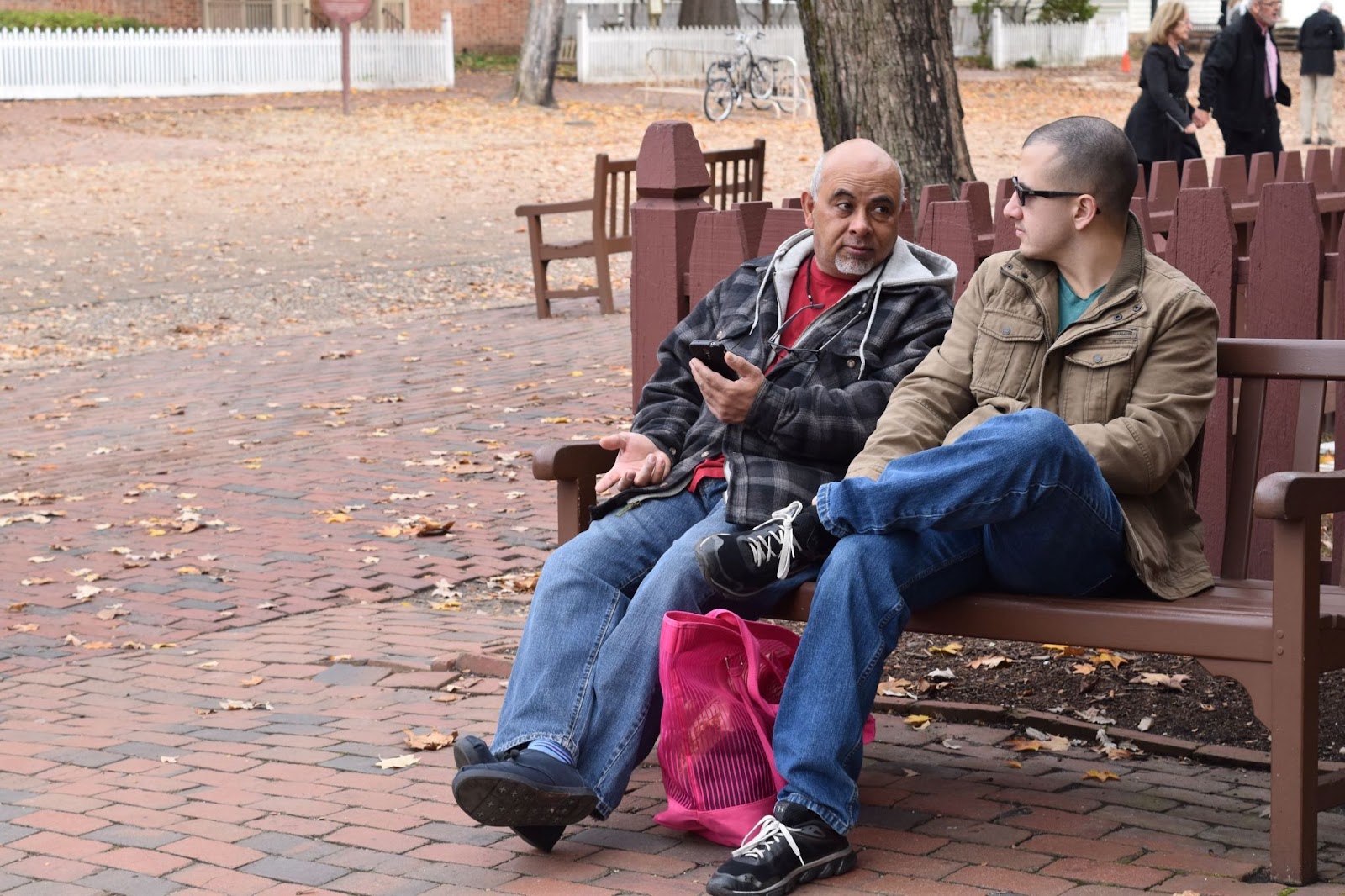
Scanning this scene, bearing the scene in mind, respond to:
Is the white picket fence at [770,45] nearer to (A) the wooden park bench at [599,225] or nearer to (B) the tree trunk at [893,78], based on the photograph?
(A) the wooden park bench at [599,225]

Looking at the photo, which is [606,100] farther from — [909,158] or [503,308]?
[909,158]

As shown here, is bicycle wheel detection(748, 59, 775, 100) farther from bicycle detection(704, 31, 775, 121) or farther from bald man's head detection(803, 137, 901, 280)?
bald man's head detection(803, 137, 901, 280)

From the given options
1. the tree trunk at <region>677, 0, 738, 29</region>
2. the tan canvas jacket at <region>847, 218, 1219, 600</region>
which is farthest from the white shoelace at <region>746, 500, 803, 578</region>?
the tree trunk at <region>677, 0, 738, 29</region>

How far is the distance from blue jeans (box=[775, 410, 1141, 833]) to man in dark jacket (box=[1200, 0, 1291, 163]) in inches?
343

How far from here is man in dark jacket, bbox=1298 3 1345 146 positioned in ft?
76.1

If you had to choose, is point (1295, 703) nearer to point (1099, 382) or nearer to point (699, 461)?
point (1099, 382)

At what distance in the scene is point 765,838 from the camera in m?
3.25

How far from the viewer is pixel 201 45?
103 ft

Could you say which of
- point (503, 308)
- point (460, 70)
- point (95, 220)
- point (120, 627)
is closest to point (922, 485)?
point (120, 627)

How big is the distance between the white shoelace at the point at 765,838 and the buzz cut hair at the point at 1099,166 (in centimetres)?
138

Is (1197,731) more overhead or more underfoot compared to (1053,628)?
more underfoot

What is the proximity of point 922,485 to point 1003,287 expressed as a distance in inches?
22.8

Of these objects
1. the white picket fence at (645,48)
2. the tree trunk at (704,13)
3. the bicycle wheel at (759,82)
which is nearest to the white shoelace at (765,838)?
the bicycle wheel at (759,82)

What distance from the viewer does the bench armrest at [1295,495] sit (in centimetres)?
307
